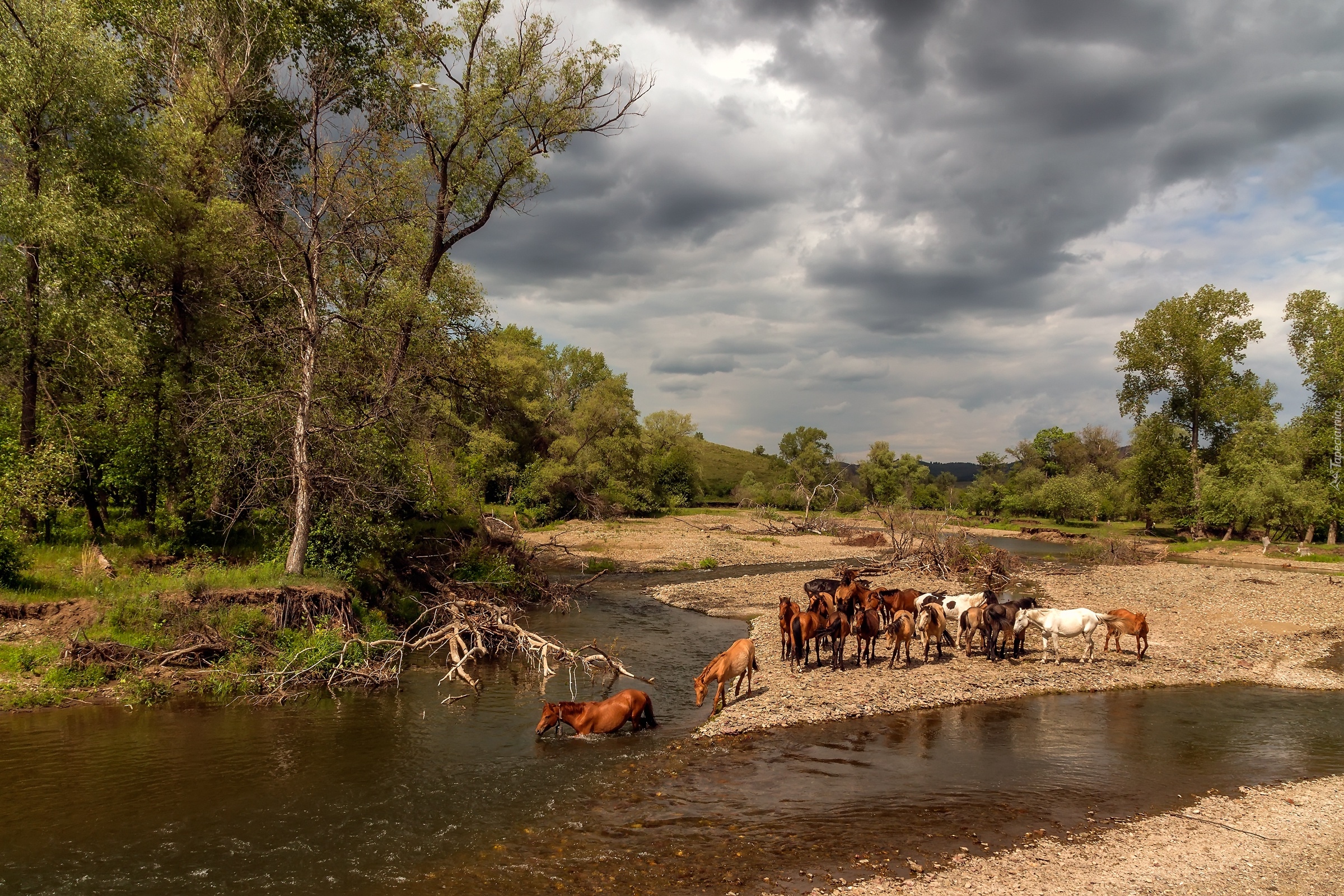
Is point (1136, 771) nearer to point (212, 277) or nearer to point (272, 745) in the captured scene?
point (272, 745)

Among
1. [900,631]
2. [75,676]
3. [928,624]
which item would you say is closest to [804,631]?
[900,631]

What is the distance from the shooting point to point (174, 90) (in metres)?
21.3

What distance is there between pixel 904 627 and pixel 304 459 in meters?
15.6

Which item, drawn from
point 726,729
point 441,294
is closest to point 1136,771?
point 726,729

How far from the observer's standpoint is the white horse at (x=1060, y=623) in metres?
16.7

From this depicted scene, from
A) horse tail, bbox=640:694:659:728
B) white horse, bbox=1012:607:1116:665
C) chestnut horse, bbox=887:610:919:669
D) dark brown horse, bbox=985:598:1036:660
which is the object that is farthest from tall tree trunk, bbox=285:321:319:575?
white horse, bbox=1012:607:1116:665

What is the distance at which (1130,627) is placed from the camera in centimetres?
1723

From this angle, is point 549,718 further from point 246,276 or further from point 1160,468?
point 1160,468

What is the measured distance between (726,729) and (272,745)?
7946 mm

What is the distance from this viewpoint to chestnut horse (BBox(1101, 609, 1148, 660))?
56.3 feet

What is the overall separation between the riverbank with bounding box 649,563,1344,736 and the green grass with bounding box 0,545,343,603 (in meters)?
11.8

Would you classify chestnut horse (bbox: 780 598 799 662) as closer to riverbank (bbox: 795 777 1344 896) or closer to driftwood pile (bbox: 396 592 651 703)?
driftwood pile (bbox: 396 592 651 703)

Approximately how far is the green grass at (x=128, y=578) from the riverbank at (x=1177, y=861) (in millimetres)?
15389

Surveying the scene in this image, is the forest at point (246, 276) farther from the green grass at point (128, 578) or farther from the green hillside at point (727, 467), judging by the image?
the green hillside at point (727, 467)
